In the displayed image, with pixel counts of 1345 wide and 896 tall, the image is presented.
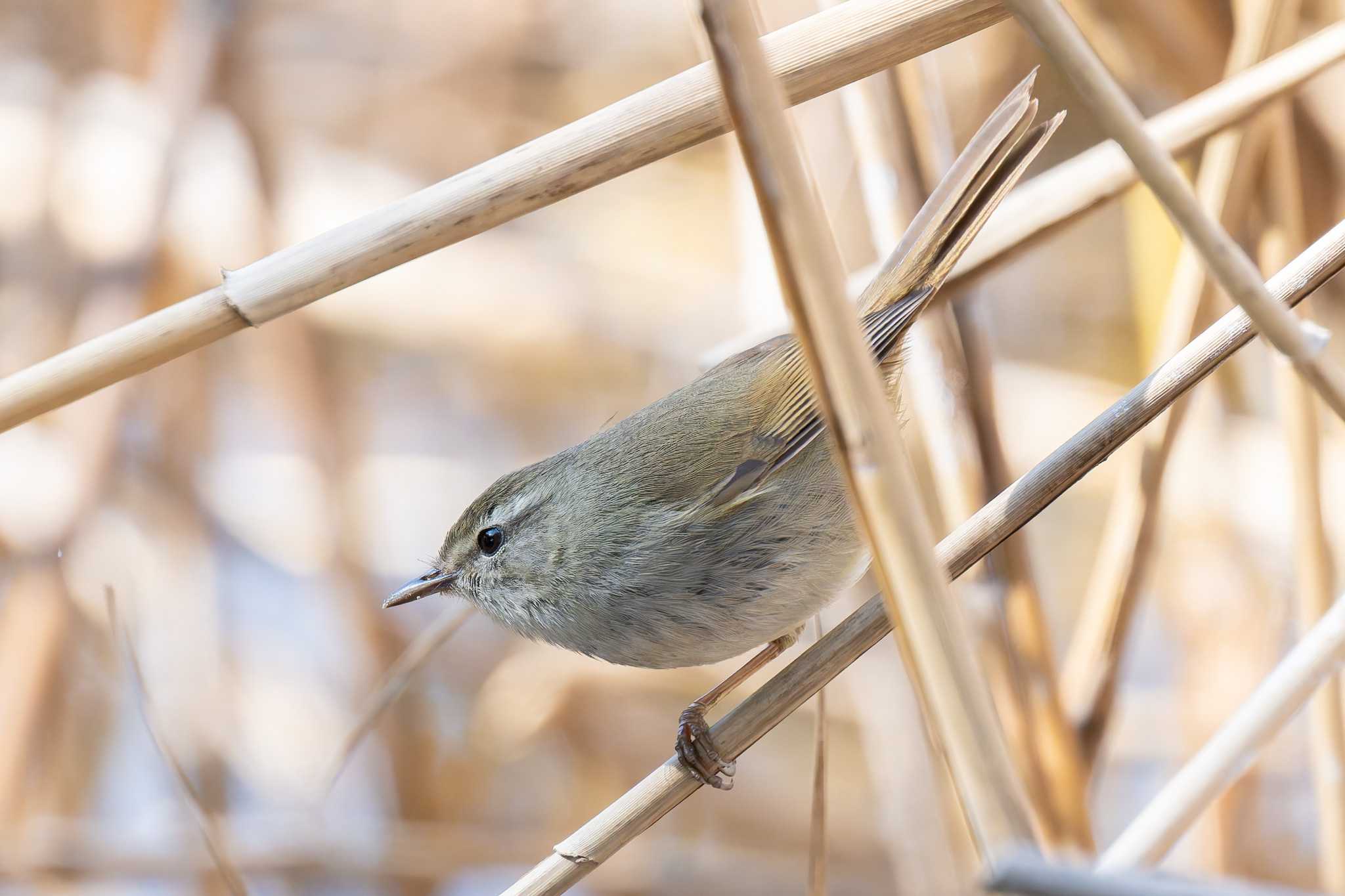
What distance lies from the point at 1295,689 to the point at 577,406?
8.79ft

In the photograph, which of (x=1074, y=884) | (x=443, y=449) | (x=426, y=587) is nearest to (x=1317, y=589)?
(x=1074, y=884)

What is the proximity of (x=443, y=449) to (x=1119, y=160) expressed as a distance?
255 centimetres

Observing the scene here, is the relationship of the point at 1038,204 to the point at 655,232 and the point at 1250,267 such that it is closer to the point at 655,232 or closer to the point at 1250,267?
the point at 1250,267

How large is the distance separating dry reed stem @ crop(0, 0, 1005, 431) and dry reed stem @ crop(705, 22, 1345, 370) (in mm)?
521

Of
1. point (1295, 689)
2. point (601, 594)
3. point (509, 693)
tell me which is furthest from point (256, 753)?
point (1295, 689)

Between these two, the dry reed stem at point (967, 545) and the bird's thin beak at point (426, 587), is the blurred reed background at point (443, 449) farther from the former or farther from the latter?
the bird's thin beak at point (426, 587)

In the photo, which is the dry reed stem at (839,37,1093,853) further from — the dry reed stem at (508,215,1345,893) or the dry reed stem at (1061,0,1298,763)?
the dry reed stem at (508,215,1345,893)

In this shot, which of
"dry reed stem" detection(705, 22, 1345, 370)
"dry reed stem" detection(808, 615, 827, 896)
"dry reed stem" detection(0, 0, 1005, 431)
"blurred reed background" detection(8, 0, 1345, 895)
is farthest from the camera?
"blurred reed background" detection(8, 0, 1345, 895)

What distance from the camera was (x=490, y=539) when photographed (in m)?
1.87

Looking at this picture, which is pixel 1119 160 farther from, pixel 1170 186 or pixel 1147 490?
pixel 1170 186

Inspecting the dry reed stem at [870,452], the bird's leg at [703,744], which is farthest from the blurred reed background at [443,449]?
the dry reed stem at [870,452]

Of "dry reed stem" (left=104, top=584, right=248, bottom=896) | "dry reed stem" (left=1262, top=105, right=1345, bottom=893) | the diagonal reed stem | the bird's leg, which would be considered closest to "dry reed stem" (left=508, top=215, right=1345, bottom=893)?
the diagonal reed stem

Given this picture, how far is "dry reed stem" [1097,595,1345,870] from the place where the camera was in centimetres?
120

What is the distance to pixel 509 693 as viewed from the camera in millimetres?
2922
